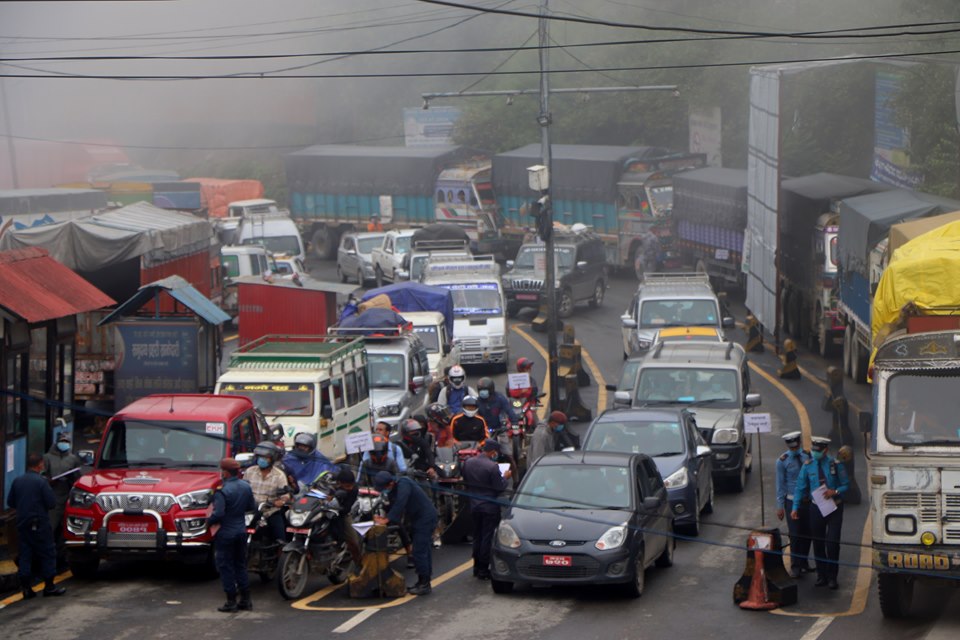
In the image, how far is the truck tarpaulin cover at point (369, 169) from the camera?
51719 millimetres

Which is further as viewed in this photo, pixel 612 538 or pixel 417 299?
pixel 417 299

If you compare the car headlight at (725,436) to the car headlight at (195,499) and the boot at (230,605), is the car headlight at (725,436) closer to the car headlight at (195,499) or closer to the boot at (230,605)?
the car headlight at (195,499)

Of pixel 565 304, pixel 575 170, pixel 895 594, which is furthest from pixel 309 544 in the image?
pixel 575 170

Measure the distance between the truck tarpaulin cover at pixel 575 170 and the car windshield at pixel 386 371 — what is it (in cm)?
2089

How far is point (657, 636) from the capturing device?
12352 mm

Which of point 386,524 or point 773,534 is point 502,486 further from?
point 773,534

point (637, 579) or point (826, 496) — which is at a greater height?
point (826, 496)

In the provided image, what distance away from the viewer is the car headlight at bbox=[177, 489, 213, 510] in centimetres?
1406

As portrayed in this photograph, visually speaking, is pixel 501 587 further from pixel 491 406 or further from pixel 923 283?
pixel 491 406

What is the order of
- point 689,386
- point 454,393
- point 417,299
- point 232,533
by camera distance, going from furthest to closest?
point 417,299 < point 454,393 < point 689,386 < point 232,533

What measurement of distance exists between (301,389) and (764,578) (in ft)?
23.9

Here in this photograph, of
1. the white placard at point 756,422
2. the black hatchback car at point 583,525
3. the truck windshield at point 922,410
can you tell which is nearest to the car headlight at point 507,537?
the black hatchback car at point 583,525

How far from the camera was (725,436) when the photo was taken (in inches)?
762

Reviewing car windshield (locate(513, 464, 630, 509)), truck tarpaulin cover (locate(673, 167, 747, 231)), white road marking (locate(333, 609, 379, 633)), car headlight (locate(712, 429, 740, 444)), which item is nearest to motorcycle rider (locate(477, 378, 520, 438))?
car headlight (locate(712, 429, 740, 444))
